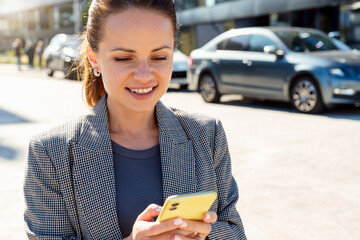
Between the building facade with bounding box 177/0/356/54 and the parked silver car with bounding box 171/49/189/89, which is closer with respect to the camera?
the parked silver car with bounding box 171/49/189/89

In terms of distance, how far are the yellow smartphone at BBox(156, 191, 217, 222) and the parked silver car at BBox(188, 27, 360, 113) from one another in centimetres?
743

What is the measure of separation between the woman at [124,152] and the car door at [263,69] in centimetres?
746

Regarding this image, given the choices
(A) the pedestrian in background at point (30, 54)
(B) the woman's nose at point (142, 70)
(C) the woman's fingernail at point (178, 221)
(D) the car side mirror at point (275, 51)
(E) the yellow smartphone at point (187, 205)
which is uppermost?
(B) the woman's nose at point (142, 70)

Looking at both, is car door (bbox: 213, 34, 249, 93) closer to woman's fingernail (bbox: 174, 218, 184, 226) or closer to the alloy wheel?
the alloy wheel

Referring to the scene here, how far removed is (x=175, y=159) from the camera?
1.83 metres

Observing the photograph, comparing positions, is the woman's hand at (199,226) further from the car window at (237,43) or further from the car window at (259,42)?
the car window at (237,43)

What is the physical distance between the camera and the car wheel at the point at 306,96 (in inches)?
340

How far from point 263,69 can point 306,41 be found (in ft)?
3.52

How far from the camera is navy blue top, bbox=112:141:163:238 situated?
1.73 metres

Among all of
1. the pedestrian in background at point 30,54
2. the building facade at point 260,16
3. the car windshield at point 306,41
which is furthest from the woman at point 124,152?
the pedestrian in background at point 30,54

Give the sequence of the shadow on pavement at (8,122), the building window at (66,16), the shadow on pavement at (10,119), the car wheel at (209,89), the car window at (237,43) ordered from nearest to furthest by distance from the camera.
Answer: the shadow on pavement at (8,122) → the shadow on pavement at (10,119) → the car window at (237,43) → the car wheel at (209,89) → the building window at (66,16)

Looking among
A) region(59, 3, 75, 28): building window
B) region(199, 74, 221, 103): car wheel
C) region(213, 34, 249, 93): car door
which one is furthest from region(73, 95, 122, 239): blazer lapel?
region(59, 3, 75, 28): building window

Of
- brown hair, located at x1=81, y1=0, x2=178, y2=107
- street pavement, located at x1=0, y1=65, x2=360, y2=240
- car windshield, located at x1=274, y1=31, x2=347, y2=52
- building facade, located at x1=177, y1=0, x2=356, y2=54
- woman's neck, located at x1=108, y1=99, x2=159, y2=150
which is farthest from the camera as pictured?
building facade, located at x1=177, y1=0, x2=356, y2=54

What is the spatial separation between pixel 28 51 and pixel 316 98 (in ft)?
70.2
